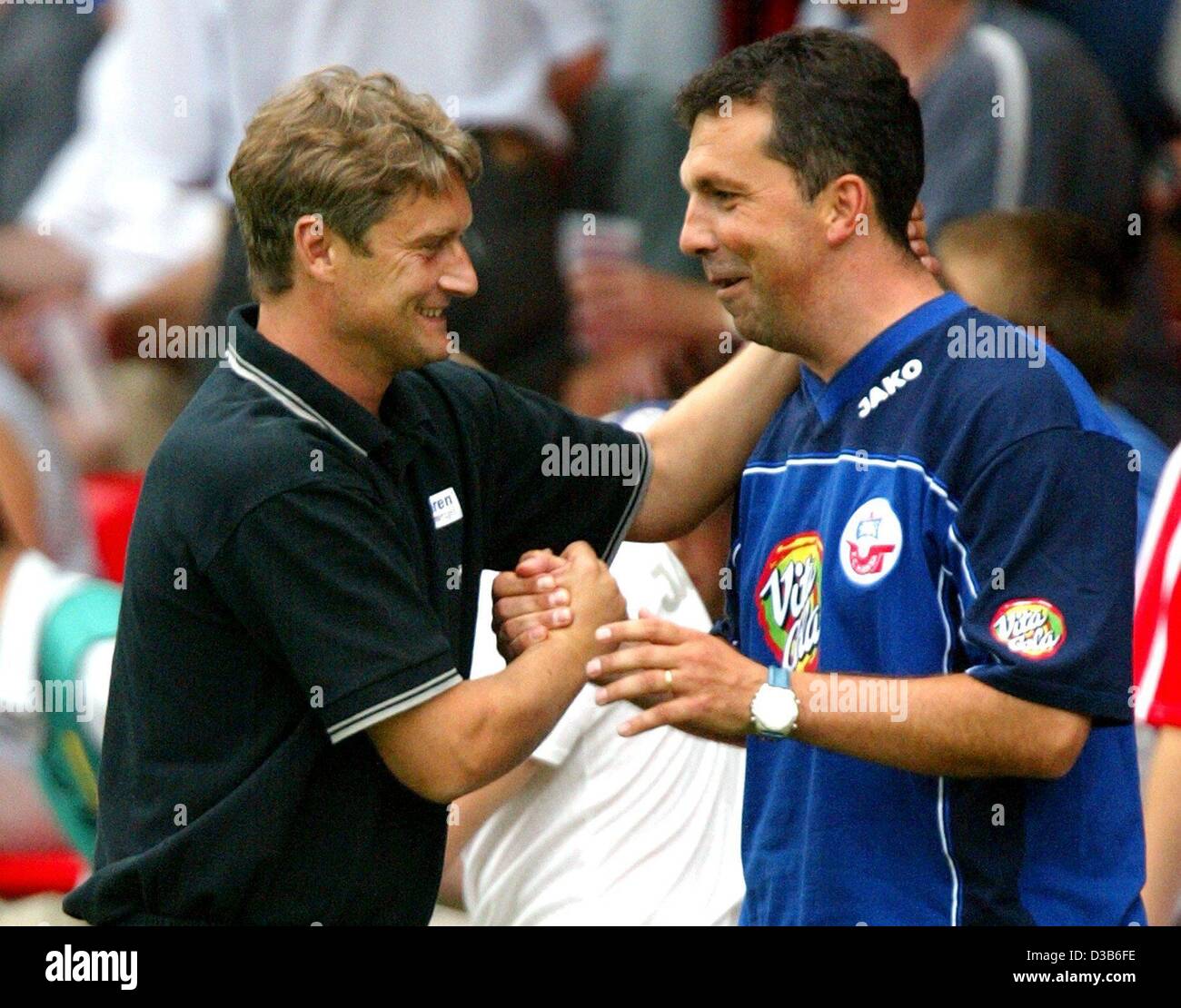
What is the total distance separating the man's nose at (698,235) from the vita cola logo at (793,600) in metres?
0.43

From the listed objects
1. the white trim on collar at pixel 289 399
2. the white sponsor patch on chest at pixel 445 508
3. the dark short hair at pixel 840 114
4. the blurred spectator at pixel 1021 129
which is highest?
the blurred spectator at pixel 1021 129

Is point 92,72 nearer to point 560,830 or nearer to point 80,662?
point 80,662

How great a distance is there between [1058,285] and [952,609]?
1689 millimetres

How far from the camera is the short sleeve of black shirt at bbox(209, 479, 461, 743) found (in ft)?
9.23

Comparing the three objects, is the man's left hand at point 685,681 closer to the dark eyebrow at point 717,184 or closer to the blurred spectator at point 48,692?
the dark eyebrow at point 717,184

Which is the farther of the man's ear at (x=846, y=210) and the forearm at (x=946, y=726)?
the man's ear at (x=846, y=210)

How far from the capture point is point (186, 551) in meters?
2.88

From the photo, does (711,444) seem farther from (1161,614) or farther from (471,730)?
(1161,614)

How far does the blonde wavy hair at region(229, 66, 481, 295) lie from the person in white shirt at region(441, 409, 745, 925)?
928 mm

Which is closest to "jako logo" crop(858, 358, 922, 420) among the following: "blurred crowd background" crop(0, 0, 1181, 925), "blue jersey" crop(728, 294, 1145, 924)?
"blue jersey" crop(728, 294, 1145, 924)

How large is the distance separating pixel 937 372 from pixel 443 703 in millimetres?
803

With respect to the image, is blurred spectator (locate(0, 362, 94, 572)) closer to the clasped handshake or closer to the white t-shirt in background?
the white t-shirt in background

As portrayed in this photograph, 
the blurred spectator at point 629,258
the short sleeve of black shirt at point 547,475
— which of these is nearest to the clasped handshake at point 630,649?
the short sleeve of black shirt at point 547,475

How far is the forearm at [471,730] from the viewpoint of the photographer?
2.85 meters
